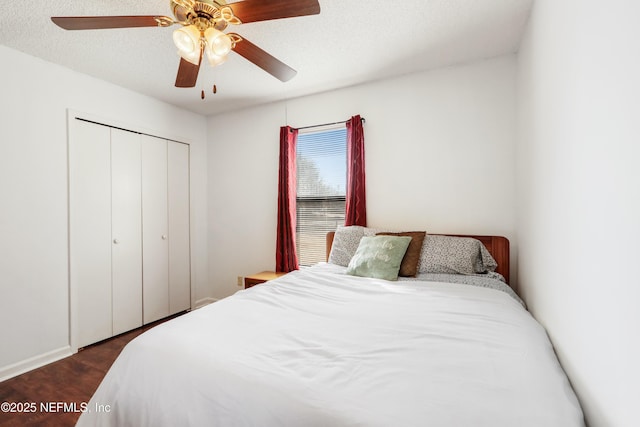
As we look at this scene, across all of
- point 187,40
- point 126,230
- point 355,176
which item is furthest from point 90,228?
point 355,176

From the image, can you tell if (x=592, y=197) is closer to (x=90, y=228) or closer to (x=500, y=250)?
(x=500, y=250)

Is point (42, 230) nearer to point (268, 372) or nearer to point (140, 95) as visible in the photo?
point (140, 95)

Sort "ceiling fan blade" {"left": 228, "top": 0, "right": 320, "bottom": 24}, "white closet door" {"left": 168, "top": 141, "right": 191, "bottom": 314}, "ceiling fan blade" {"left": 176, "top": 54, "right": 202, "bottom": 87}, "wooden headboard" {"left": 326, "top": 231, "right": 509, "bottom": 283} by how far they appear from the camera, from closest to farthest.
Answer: "ceiling fan blade" {"left": 228, "top": 0, "right": 320, "bottom": 24} → "ceiling fan blade" {"left": 176, "top": 54, "right": 202, "bottom": 87} → "wooden headboard" {"left": 326, "top": 231, "right": 509, "bottom": 283} → "white closet door" {"left": 168, "top": 141, "right": 191, "bottom": 314}

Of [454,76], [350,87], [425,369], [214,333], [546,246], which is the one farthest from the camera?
[350,87]

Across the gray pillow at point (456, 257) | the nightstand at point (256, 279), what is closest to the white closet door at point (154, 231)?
the nightstand at point (256, 279)

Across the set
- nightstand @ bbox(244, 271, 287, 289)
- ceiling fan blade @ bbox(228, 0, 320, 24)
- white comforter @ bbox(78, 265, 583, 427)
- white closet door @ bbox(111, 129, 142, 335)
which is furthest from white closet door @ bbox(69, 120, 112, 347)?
ceiling fan blade @ bbox(228, 0, 320, 24)

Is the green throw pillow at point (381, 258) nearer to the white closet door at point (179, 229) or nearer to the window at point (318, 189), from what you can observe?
the window at point (318, 189)

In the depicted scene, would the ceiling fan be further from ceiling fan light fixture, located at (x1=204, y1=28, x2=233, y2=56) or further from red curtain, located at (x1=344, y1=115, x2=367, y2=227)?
red curtain, located at (x1=344, y1=115, x2=367, y2=227)

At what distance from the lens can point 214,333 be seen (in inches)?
48.6

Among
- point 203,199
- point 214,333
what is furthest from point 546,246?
point 203,199

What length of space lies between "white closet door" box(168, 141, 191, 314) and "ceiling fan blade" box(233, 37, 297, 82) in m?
2.21

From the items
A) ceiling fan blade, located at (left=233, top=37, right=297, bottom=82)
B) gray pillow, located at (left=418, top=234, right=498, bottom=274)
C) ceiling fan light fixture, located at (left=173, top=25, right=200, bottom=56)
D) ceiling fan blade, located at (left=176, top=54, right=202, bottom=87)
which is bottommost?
gray pillow, located at (left=418, top=234, right=498, bottom=274)

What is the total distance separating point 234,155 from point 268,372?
3228mm

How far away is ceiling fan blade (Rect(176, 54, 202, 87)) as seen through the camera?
176 cm
